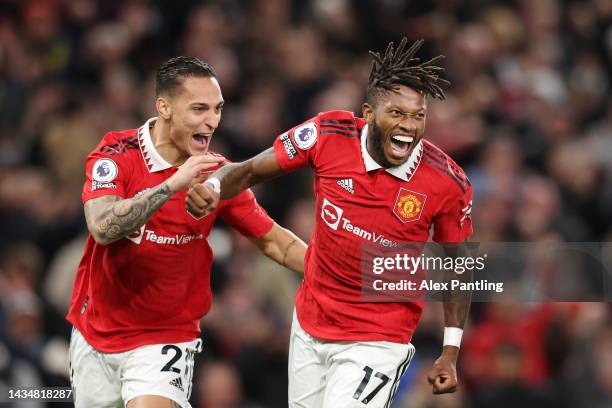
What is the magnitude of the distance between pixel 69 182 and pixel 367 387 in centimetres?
590

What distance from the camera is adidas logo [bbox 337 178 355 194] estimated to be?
19.7 feet

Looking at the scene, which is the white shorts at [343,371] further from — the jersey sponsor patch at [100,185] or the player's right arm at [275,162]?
the jersey sponsor patch at [100,185]

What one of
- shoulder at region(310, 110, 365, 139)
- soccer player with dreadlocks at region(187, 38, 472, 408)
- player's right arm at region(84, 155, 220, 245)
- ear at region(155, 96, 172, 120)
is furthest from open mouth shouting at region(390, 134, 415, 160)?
ear at region(155, 96, 172, 120)

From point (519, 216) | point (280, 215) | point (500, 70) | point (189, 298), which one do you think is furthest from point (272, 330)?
point (500, 70)

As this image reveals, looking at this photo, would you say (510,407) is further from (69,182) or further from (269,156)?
(69,182)

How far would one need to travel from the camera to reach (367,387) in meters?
5.85

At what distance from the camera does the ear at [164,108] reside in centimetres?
624

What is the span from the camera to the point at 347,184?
19.7 ft

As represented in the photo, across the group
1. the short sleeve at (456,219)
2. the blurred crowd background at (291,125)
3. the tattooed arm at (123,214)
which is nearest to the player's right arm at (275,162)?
the tattooed arm at (123,214)

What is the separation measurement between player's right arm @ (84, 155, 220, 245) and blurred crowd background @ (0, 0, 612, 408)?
310 cm

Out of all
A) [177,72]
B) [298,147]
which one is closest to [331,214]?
[298,147]

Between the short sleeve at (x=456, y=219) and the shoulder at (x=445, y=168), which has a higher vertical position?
the shoulder at (x=445, y=168)

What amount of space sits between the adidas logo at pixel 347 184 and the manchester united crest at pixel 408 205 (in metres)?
0.23

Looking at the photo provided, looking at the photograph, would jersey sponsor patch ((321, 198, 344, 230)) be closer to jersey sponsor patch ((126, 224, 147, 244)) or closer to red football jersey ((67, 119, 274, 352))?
red football jersey ((67, 119, 274, 352))
